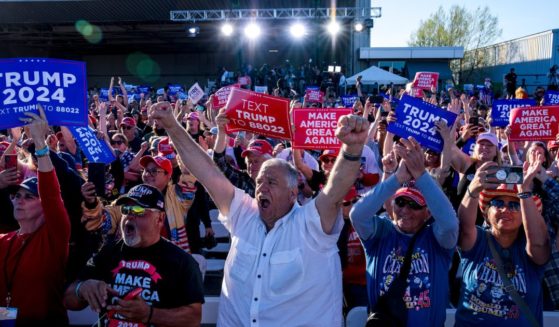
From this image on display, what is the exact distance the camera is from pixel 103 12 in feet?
102

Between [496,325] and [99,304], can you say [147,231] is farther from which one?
[496,325]

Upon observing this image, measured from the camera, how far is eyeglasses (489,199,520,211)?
313 centimetres

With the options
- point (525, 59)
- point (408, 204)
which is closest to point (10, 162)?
point (408, 204)

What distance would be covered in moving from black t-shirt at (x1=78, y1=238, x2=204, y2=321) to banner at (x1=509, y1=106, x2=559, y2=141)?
456 cm

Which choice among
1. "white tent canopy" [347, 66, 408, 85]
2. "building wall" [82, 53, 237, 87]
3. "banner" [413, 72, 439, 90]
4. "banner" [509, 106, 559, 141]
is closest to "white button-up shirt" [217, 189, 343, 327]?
"banner" [509, 106, 559, 141]

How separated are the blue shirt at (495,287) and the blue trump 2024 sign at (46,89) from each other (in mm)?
2807

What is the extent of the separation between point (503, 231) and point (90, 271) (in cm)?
240

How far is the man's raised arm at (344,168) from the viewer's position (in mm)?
2588

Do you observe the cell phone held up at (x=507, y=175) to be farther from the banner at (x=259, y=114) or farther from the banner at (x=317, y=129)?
the banner at (x=317, y=129)

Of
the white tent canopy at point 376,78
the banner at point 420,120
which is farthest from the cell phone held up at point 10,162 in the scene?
the white tent canopy at point 376,78

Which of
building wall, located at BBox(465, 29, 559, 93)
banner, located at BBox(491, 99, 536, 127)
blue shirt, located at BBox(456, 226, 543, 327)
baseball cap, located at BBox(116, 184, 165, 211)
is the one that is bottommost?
blue shirt, located at BBox(456, 226, 543, 327)

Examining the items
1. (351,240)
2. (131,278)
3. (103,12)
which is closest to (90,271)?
(131,278)

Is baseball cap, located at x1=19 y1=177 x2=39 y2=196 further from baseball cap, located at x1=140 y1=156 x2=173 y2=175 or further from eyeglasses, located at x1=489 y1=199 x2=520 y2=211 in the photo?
eyeglasses, located at x1=489 y1=199 x2=520 y2=211

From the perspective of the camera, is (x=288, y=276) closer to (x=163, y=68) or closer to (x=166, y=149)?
(x=166, y=149)
